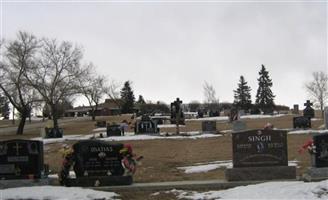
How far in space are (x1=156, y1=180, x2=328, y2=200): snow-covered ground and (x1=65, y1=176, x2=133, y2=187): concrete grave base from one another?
238 centimetres

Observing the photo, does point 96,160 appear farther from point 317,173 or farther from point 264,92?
point 264,92

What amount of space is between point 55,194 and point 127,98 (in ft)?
387

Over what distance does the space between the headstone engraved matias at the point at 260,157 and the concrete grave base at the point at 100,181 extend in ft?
8.87

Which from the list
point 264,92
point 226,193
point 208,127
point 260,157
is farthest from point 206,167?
point 264,92

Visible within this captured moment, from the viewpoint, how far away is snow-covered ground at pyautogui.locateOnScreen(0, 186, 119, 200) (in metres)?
12.5

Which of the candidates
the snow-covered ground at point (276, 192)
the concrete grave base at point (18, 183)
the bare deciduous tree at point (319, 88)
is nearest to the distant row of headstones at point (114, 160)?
the concrete grave base at point (18, 183)

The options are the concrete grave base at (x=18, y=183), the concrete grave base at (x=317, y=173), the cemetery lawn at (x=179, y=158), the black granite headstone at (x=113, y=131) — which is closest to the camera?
the concrete grave base at (x=317, y=173)

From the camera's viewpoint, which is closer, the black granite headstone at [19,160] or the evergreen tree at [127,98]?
the black granite headstone at [19,160]

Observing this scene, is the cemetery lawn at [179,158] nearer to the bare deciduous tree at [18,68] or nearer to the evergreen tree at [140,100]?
the bare deciduous tree at [18,68]

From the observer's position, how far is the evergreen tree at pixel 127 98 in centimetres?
12500

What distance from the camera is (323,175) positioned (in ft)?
46.8

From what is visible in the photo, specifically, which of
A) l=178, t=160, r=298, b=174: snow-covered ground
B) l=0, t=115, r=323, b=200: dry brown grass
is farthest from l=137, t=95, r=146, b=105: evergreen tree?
l=178, t=160, r=298, b=174: snow-covered ground

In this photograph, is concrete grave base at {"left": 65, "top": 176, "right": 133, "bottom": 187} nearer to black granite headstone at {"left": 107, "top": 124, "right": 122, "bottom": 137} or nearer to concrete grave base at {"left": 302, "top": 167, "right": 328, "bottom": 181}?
concrete grave base at {"left": 302, "top": 167, "right": 328, "bottom": 181}

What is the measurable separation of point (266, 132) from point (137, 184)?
12.4ft
